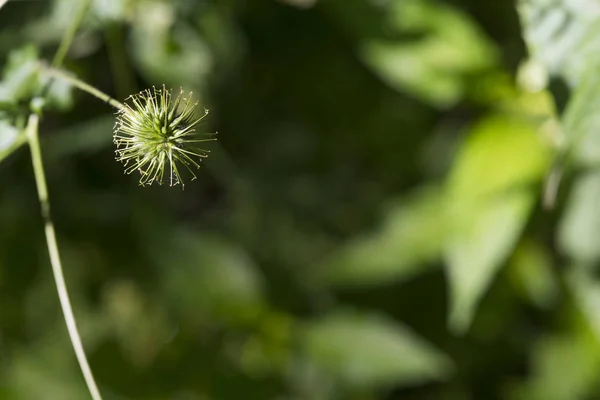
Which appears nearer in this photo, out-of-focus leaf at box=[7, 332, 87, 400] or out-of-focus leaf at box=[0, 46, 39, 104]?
out-of-focus leaf at box=[0, 46, 39, 104]

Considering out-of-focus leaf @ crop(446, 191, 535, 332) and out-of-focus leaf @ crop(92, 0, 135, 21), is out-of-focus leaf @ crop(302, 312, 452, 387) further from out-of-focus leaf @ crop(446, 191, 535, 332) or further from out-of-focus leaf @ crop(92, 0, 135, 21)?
out-of-focus leaf @ crop(92, 0, 135, 21)

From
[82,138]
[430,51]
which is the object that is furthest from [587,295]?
[82,138]

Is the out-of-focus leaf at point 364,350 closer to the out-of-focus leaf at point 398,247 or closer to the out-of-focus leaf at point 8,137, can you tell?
the out-of-focus leaf at point 398,247

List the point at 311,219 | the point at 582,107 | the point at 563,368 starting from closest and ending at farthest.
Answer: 1. the point at 582,107
2. the point at 563,368
3. the point at 311,219

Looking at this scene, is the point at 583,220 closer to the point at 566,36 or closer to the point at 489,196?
the point at 489,196

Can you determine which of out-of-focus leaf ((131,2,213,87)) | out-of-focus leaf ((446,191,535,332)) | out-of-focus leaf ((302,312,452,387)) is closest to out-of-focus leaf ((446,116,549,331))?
out-of-focus leaf ((446,191,535,332))

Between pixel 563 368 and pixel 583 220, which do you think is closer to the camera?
pixel 583 220

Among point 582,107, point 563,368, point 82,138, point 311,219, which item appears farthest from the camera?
point 311,219
